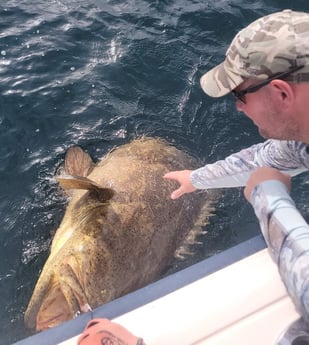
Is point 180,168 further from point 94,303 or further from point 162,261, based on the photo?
point 94,303

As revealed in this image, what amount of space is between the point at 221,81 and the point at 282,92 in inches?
14.4

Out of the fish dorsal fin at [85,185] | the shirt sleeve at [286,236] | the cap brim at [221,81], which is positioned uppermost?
the cap brim at [221,81]

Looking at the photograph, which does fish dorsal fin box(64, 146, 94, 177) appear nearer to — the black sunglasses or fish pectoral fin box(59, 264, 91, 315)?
fish pectoral fin box(59, 264, 91, 315)

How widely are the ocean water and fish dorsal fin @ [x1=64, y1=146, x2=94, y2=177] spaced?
0.21 metres

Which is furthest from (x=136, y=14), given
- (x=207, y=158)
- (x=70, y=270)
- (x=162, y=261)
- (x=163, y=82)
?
(x=70, y=270)

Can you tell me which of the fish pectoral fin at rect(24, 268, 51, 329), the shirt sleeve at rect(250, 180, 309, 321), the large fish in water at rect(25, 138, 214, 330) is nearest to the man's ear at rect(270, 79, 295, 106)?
the shirt sleeve at rect(250, 180, 309, 321)

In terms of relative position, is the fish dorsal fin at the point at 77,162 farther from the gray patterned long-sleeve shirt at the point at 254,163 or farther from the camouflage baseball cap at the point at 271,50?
the camouflage baseball cap at the point at 271,50

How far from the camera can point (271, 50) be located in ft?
8.09

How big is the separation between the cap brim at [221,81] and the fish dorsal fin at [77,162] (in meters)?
2.33

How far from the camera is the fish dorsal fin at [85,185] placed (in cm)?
378

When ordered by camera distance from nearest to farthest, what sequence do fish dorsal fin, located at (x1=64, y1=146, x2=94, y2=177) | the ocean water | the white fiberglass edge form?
the white fiberglass edge, the ocean water, fish dorsal fin, located at (x1=64, y1=146, x2=94, y2=177)

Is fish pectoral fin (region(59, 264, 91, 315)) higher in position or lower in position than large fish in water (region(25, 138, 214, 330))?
higher

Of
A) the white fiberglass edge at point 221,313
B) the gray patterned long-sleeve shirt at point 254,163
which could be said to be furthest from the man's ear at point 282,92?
the white fiberglass edge at point 221,313

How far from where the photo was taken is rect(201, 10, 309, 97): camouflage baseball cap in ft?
8.00
